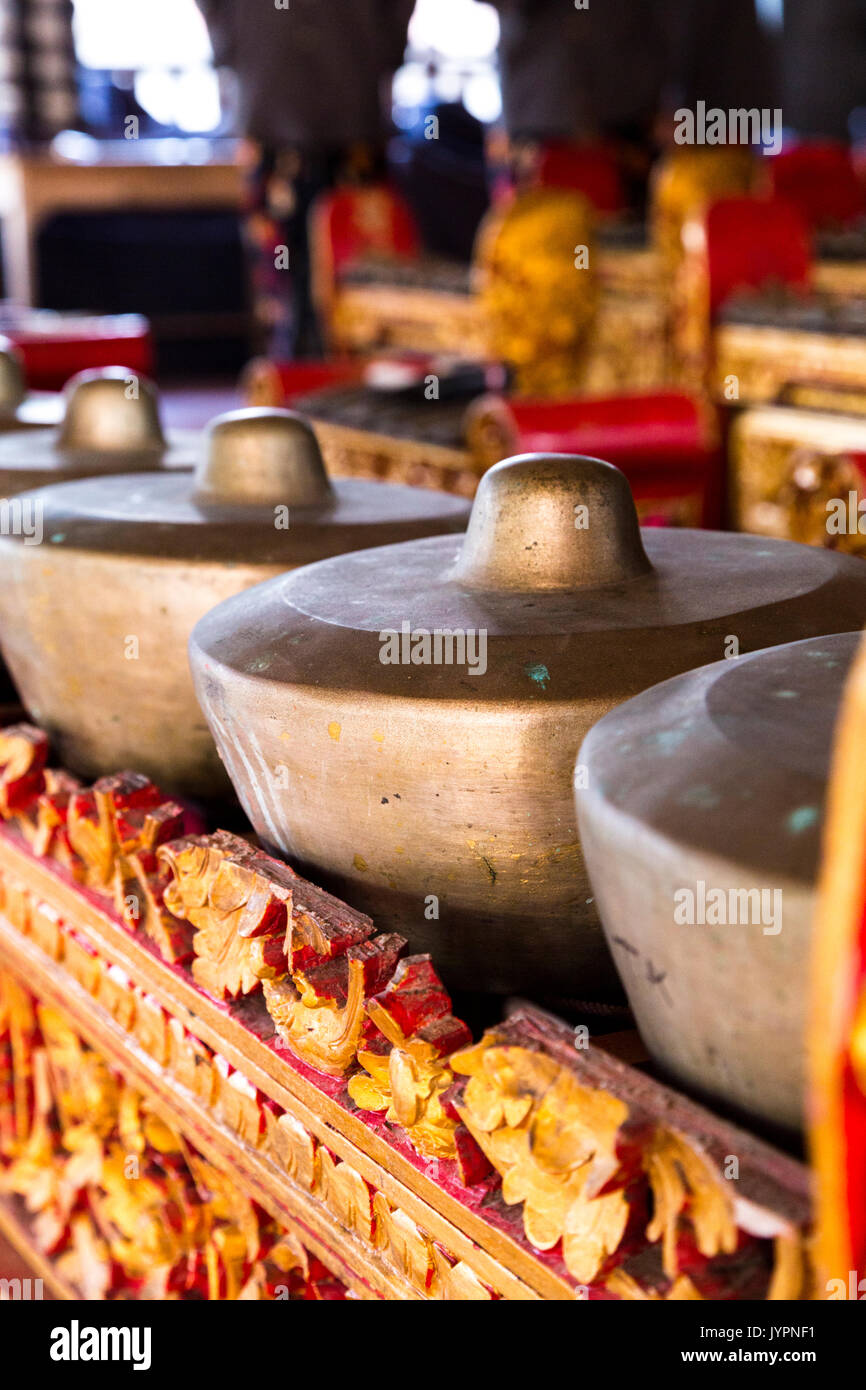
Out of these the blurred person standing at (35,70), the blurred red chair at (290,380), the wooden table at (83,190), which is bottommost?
the blurred red chair at (290,380)

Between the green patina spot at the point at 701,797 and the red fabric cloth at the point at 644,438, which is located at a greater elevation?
the red fabric cloth at the point at 644,438

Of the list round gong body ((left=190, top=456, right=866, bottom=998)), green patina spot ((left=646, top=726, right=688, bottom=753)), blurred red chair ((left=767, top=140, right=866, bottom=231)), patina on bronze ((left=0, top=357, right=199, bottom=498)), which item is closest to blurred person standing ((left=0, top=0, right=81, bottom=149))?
blurred red chair ((left=767, top=140, right=866, bottom=231))

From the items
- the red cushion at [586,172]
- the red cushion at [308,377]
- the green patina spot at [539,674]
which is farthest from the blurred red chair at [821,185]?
the green patina spot at [539,674]

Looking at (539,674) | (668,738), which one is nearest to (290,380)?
(539,674)

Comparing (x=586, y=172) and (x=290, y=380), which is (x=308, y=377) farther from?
(x=586, y=172)

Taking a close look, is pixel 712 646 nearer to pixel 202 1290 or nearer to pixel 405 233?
pixel 202 1290

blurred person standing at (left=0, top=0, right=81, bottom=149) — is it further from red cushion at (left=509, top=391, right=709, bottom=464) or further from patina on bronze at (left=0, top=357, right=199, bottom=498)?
patina on bronze at (left=0, top=357, right=199, bottom=498)

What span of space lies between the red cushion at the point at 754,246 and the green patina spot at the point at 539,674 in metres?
2.39

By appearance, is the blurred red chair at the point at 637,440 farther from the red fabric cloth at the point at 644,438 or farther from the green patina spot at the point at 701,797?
the green patina spot at the point at 701,797

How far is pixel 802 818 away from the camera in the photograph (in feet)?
2.01

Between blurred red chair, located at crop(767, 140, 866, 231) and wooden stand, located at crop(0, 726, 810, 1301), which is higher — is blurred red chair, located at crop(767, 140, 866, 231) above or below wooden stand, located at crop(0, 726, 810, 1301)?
above

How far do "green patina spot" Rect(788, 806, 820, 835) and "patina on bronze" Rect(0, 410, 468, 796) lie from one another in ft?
1.95

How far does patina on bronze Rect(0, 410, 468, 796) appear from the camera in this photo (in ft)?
3.74

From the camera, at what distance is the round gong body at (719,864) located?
60cm
